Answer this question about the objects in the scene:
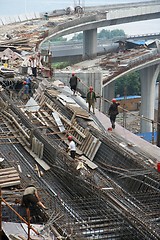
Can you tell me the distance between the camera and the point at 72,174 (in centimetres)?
1449

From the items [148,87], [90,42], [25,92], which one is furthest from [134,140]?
[90,42]

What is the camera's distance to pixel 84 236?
11.1 metres

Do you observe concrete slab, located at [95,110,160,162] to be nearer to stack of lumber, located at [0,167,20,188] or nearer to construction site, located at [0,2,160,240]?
construction site, located at [0,2,160,240]

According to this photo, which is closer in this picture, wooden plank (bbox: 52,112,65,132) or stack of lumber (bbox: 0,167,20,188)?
stack of lumber (bbox: 0,167,20,188)

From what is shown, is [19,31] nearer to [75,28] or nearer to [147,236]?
[75,28]

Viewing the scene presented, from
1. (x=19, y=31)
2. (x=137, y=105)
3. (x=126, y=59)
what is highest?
(x=19, y=31)

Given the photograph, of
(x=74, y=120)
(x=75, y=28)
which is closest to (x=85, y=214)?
(x=74, y=120)

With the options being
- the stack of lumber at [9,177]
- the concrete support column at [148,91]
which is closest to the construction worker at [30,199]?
the stack of lumber at [9,177]

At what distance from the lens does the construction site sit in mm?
11281

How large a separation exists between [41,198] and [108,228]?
8.02 feet

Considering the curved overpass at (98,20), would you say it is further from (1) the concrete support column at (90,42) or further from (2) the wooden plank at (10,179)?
(2) the wooden plank at (10,179)

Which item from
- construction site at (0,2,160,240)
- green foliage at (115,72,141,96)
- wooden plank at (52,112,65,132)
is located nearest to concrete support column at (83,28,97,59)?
green foliage at (115,72,141,96)

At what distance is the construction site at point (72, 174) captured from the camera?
37.0ft

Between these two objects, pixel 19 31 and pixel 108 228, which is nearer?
pixel 108 228
